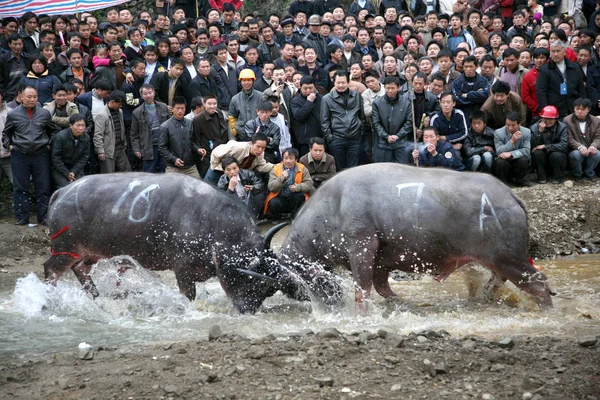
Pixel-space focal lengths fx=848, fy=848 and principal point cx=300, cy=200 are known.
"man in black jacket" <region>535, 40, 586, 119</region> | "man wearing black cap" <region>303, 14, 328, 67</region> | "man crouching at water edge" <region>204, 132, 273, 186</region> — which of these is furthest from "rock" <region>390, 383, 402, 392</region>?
"man wearing black cap" <region>303, 14, 328, 67</region>

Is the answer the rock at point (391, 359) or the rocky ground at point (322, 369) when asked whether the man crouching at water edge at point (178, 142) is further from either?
the rock at point (391, 359)

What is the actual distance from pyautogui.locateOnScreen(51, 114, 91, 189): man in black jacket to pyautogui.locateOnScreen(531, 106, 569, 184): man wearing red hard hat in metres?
7.61

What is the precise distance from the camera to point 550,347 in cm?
734

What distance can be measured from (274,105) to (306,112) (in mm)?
616

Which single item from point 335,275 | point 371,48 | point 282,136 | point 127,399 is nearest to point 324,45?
point 371,48

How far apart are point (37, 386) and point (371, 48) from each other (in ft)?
38.1

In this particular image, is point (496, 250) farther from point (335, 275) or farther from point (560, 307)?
point (335, 275)

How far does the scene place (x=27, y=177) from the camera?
43.2 feet

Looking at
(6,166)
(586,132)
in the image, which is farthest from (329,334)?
(586,132)

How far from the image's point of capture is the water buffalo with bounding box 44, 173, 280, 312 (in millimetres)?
9469

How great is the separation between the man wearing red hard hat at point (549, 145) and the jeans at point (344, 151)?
3.13 metres

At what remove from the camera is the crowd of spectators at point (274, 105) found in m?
13.4

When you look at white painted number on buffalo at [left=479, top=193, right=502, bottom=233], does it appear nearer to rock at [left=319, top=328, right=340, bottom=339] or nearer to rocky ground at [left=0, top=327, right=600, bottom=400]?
rocky ground at [left=0, top=327, right=600, bottom=400]

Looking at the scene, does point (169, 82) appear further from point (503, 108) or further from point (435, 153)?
point (503, 108)
